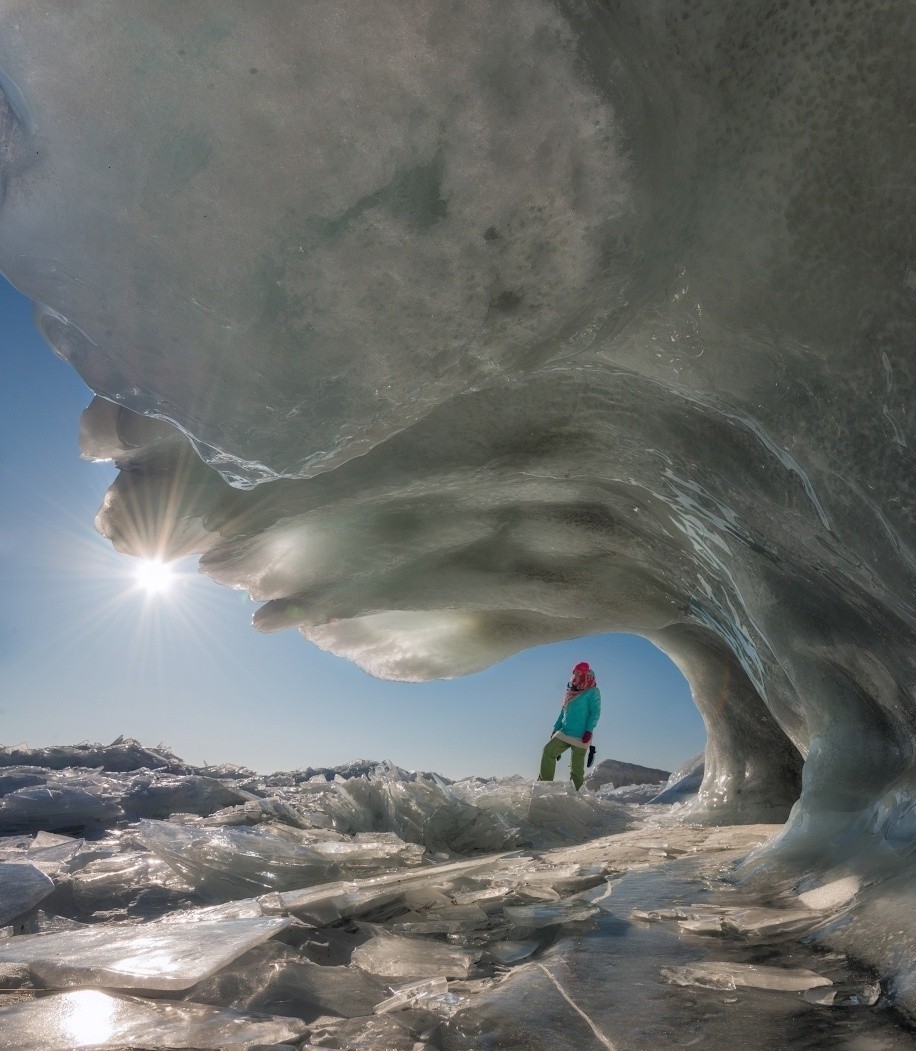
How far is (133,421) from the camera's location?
2.87 m

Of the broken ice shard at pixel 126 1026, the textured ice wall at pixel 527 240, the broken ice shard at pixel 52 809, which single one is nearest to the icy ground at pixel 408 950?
the broken ice shard at pixel 126 1026

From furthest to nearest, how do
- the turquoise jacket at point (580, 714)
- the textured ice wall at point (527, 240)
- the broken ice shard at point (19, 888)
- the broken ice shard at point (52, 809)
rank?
the turquoise jacket at point (580, 714), the broken ice shard at point (52, 809), the broken ice shard at point (19, 888), the textured ice wall at point (527, 240)

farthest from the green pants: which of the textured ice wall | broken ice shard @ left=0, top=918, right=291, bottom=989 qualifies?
broken ice shard @ left=0, top=918, right=291, bottom=989

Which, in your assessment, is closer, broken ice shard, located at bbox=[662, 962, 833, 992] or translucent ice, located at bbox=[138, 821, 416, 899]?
broken ice shard, located at bbox=[662, 962, 833, 992]

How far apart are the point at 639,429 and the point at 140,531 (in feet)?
7.30

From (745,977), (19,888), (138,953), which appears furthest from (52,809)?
(745,977)

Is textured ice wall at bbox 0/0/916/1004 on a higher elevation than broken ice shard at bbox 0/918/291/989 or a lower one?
higher

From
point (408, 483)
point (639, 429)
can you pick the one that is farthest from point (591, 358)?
point (408, 483)

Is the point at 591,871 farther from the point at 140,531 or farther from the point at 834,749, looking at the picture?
the point at 140,531

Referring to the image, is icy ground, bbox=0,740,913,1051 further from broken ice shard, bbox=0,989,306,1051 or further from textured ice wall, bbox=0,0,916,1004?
textured ice wall, bbox=0,0,916,1004

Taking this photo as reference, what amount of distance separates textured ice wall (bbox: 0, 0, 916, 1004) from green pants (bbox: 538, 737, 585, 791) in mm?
4938

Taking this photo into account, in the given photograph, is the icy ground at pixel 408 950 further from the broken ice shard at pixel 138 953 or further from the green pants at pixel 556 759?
the green pants at pixel 556 759

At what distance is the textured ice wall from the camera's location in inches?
57.9

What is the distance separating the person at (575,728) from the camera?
7180 mm
